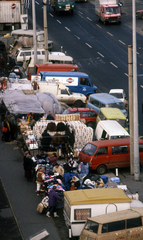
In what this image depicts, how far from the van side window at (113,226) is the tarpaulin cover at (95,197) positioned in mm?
1438

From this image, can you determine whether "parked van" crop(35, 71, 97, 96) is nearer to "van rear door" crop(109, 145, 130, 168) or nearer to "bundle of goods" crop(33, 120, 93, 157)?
"bundle of goods" crop(33, 120, 93, 157)

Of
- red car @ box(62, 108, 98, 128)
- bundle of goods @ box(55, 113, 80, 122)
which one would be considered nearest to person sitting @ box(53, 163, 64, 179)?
bundle of goods @ box(55, 113, 80, 122)

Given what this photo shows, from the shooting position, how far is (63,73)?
123 ft

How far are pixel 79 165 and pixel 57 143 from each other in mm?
3044

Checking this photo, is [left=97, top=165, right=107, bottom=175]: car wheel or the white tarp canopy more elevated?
the white tarp canopy

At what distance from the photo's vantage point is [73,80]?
37.9 m

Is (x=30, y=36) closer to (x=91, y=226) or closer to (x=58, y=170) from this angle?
(x=58, y=170)

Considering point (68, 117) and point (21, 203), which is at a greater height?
point (68, 117)

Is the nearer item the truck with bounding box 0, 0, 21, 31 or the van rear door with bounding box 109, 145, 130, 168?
the van rear door with bounding box 109, 145, 130, 168

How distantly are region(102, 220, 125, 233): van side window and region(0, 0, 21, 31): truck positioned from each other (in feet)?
152

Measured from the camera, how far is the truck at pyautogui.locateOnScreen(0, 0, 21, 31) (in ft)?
193

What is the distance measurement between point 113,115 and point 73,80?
320 inches

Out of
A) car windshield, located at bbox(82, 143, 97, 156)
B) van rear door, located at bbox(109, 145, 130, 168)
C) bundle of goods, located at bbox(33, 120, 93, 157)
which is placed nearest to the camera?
car windshield, located at bbox(82, 143, 97, 156)

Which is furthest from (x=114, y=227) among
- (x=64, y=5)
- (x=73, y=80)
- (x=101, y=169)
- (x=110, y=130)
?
(x=64, y=5)
